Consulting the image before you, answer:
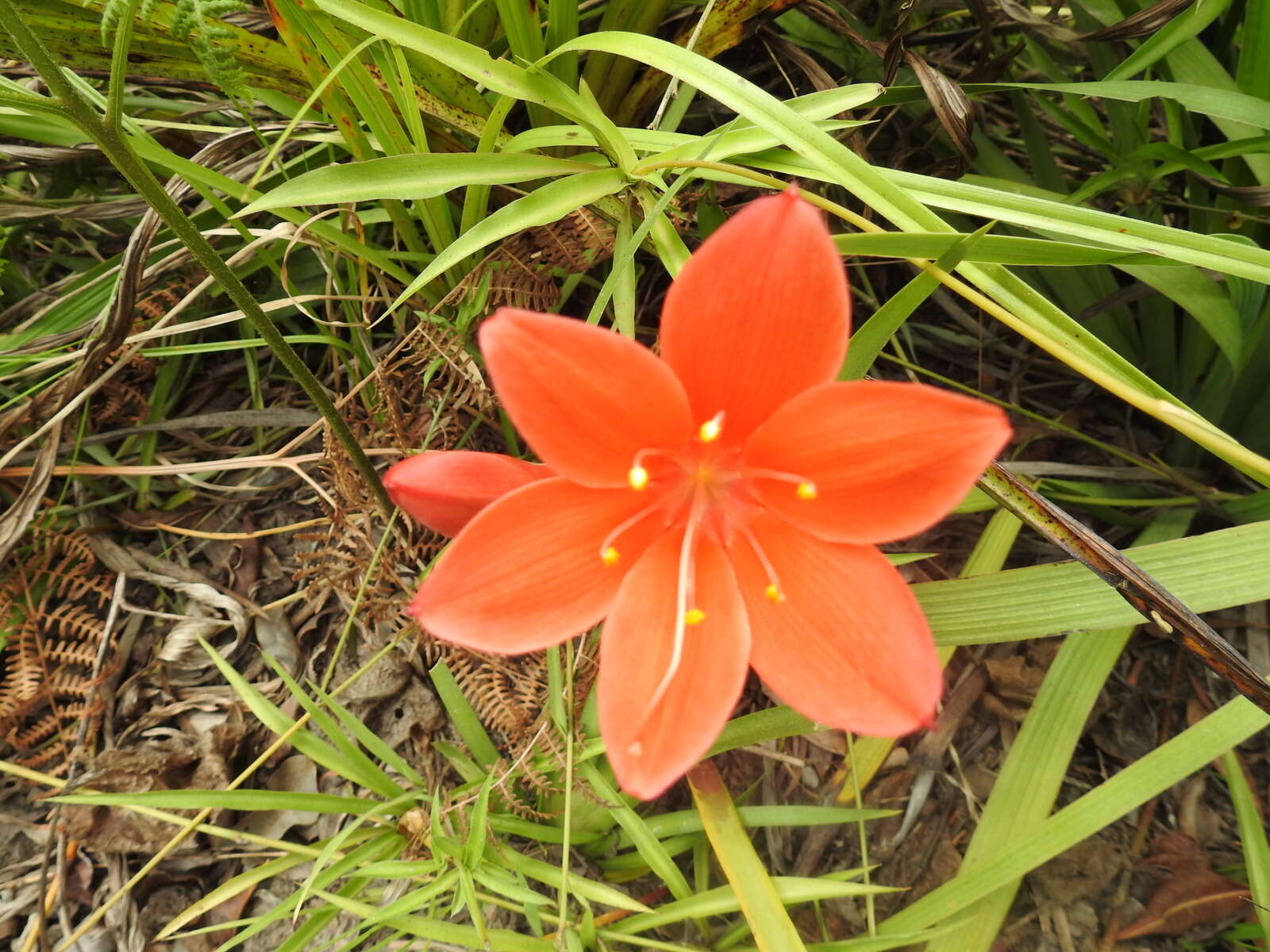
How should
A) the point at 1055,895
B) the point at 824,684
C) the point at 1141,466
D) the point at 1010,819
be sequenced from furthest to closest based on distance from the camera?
the point at 1141,466 → the point at 1055,895 → the point at 1010,819 → the point at 824,684

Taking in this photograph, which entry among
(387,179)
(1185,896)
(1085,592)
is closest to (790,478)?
(1085,592)

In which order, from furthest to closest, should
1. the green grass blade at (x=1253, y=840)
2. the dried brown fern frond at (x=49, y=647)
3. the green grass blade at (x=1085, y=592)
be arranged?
the dried brown fern frond at (x=49, y=647) → the green grass blade at (x=1253, y=840) → the green grass blade at (x=1085, y=592)

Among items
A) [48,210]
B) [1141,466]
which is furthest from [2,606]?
[1141,466]

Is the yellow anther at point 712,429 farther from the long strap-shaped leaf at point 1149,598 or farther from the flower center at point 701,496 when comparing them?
the long strap-shaped leaf at point 1149,598

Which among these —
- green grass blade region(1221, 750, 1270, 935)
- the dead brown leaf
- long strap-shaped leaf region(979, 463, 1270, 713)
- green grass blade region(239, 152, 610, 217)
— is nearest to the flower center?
long strap-shaped leaf region(979, 463, 1270, 713)

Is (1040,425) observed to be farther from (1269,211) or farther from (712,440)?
(712,440)

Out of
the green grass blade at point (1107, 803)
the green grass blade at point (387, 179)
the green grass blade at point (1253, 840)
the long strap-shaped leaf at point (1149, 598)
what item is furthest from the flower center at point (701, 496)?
the green grass blade at point (1253, 840)
